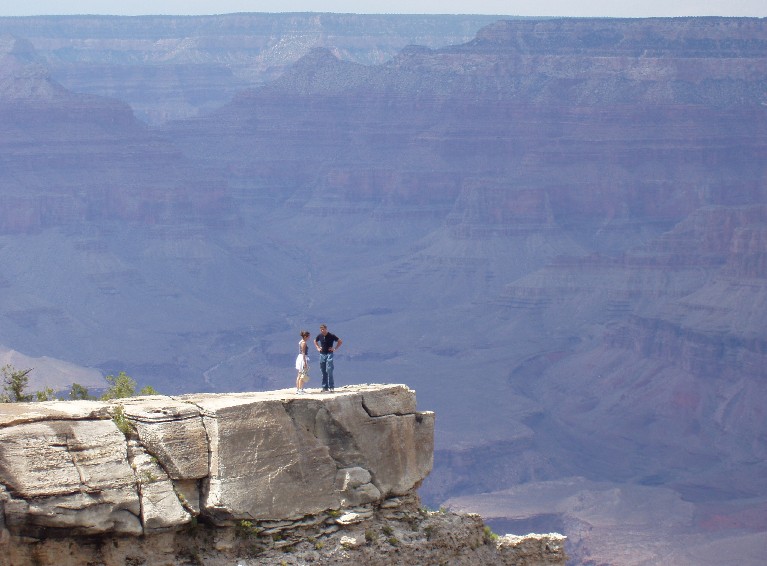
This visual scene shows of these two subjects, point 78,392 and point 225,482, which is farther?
point 78,392

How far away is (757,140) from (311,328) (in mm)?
49199

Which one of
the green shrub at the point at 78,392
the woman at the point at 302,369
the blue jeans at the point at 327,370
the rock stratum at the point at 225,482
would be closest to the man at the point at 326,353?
the blue jeans at the point at 327,370

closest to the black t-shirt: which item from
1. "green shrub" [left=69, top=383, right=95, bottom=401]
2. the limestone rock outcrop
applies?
the limestone rock outcrop

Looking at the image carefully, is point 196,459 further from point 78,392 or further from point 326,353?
point 78,392

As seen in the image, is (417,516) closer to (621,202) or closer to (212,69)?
(621,202)

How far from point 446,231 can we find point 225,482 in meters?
138

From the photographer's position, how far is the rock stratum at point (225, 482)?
47.5ft

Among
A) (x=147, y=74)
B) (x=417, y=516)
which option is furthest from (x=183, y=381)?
(x=417, y=516)

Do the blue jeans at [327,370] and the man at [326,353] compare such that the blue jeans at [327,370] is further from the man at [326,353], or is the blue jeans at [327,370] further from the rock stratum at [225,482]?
the rock stratum at [225,482]

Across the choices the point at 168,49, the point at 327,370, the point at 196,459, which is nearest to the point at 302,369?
the point at 327,370

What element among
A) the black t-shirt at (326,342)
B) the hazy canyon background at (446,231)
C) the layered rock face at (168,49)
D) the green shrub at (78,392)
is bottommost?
the black t-shirt at (326,342)

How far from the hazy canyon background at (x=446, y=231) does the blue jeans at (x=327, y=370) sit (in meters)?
69.5

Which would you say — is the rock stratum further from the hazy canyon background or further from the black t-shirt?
the hazy canyon background

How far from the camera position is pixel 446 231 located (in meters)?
152
